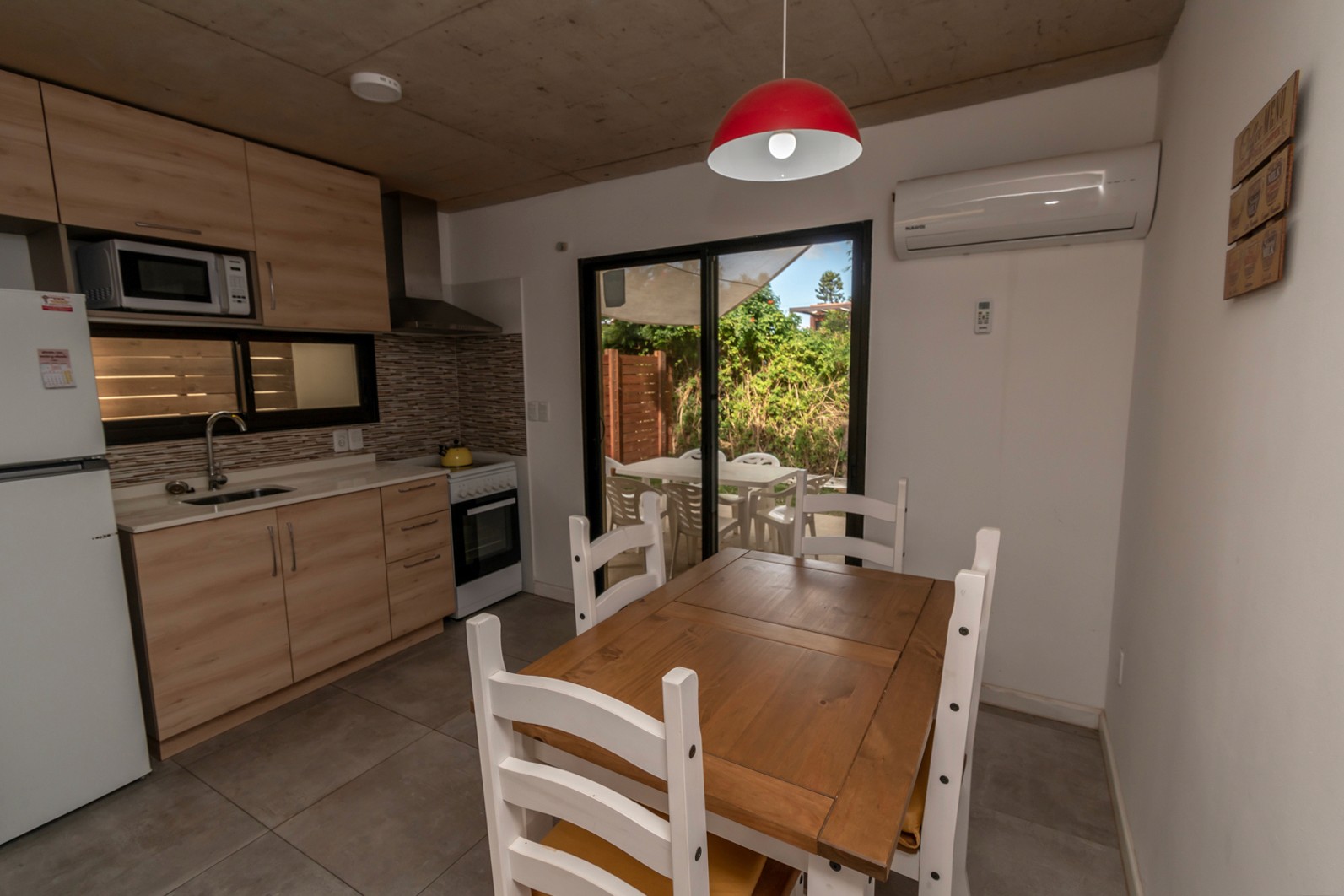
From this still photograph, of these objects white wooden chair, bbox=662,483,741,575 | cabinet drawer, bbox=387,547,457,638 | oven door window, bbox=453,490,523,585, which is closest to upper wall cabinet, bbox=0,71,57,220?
cabinet drawer, bbox=387,547,457,638

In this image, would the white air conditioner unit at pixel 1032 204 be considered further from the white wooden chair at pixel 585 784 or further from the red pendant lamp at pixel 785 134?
the white wooden chair at pixel 585 784

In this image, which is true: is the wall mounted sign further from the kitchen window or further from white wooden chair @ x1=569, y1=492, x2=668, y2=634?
the kitchen window

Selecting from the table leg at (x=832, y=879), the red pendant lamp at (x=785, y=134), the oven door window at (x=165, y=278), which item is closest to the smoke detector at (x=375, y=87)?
the oven door window at (x=165, y=278)

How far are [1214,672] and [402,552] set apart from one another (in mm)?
3090

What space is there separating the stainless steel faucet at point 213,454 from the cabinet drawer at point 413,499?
69 cm

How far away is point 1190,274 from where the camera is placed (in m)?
1.53

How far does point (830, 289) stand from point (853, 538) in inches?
48.2

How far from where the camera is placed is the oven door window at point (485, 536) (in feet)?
11.2

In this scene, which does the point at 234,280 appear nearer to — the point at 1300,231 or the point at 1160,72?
the point at 1300,231

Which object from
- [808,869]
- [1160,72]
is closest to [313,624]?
[808,869]

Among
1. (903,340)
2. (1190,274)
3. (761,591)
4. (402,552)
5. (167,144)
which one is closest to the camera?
(1190,274)

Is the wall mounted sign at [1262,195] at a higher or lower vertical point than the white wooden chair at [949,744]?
higher

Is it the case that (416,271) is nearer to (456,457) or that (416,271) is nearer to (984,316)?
(456,457)

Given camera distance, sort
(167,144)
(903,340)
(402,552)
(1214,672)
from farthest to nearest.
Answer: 1. (402,552)
2. (903,340)
3. (167,144)
4. (1214,672)
